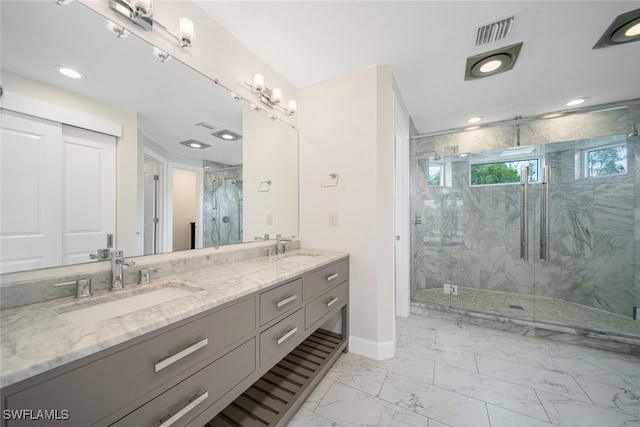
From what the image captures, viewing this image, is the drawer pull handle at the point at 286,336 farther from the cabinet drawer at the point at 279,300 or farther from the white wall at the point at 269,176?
the white wall at the point at 269,176

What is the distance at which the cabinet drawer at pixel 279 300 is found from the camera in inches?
44.2

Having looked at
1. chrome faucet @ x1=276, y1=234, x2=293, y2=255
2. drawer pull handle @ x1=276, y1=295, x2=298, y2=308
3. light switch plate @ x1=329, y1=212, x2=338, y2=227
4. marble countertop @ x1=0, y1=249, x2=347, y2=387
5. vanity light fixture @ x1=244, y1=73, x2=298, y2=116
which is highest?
vanity light fixture @ x1=244, y1=73, x2=298, y2=116

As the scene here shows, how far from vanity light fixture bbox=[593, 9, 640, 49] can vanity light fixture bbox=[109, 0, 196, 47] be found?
2668 mm

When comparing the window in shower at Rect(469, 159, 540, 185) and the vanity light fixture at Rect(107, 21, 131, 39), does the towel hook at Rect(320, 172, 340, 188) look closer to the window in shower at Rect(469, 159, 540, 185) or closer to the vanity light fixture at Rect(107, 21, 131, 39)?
the vanity light fixture at Rect(107, 21, 131, 39)

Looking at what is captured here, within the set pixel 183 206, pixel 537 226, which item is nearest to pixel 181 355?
pixel 183 206

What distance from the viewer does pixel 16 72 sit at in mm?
845

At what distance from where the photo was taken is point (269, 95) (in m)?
1.98

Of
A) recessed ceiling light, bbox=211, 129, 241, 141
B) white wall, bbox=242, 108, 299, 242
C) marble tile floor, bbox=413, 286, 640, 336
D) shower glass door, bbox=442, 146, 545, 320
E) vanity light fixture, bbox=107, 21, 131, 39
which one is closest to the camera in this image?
vanity light fixture, bbox=107, 21, 131, 39

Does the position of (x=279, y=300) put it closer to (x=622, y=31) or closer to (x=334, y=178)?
(x=334, y=178)

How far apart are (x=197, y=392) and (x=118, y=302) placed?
0.52 meters

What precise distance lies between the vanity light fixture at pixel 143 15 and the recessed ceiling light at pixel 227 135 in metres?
0.54

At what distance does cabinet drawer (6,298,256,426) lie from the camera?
0.53m

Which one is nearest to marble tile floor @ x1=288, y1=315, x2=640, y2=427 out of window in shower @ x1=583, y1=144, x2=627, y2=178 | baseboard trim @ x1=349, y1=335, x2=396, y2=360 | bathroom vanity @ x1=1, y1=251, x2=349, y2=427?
baseboard trim @ x1=349, y1=335, x2=396, y2=360

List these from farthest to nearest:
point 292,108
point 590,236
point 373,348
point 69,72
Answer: point 590,236 → point 292,108 → point 373,348 → point 69,72
